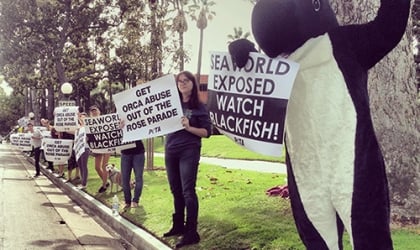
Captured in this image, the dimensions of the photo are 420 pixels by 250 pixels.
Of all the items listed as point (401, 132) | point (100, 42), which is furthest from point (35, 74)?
point (401, 132)

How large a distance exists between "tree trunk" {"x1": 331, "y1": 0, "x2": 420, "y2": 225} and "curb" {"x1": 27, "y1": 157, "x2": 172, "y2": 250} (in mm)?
2620

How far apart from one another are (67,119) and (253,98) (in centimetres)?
1007

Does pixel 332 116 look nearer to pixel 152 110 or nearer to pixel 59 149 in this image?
pixel 152 110

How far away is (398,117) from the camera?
5914mm

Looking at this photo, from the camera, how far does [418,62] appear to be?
1133 inches

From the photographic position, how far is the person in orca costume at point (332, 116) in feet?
8.59

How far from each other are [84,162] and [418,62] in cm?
2271

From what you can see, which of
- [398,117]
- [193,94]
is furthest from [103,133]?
[398,117]

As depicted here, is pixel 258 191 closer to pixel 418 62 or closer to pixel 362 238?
pixel 362 238

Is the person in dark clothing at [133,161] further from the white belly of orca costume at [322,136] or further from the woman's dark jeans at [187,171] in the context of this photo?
the white belly of orca costume at [322,136]

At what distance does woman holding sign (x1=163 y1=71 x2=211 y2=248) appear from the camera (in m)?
5.60

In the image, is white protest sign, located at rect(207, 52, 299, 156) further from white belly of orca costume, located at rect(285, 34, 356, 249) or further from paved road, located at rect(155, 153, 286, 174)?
paved road, located at rect(155, 153, 286, 174)

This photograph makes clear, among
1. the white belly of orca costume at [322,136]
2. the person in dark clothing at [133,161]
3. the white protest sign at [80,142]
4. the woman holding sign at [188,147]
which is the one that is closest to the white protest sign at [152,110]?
the woman holding sign at [188,147]

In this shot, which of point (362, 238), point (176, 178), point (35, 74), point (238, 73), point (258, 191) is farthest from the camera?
point (35, 74)
